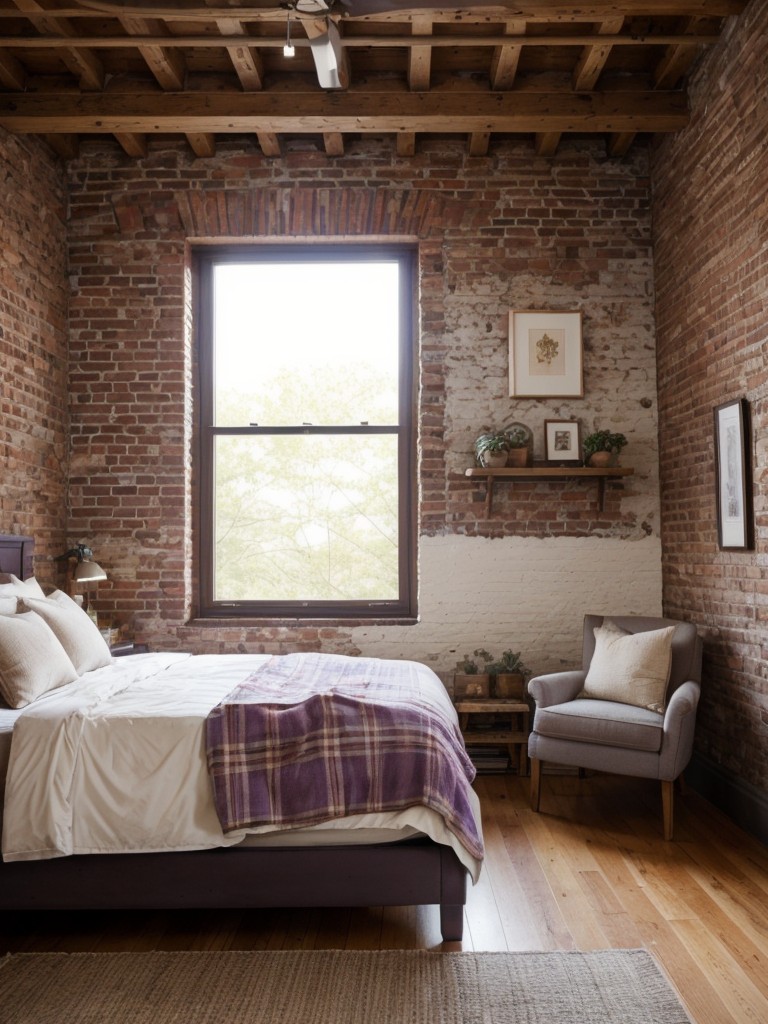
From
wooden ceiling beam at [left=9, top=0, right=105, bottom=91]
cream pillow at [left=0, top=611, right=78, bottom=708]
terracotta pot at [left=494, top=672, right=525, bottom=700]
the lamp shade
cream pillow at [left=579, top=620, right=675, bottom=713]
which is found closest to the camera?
cream pillow at [left=0, top=611, right=78, bottom=708]

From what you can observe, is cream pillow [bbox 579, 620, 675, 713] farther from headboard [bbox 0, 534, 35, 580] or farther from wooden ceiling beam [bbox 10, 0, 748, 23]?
headboard [bbox 0, 534, 35, 580]

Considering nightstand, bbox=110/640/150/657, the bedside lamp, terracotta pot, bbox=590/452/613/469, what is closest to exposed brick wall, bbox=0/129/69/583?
the bedside lamp

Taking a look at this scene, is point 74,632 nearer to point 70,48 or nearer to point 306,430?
point 306,430

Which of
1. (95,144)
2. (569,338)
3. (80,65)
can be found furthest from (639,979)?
(95,144)

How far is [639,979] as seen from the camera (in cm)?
259

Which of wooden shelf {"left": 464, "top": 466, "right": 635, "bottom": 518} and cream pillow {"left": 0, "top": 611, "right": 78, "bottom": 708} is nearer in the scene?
cream pillow {"left": 0, "top": 611, "right": 78, "bottom": 708}

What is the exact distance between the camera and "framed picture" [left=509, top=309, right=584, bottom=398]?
17.4 feet

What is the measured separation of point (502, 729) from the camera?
5.12m

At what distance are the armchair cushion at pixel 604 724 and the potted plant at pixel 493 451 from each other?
61.7 inches

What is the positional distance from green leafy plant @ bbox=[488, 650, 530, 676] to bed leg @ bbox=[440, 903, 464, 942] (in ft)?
7.61

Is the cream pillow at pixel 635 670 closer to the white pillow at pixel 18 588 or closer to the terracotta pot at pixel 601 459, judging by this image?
the terracotta pot at pixel 601 459

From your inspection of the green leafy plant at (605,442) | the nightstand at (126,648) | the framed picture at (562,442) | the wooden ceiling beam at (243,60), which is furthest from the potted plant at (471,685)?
the wooden ceiling beam at (243,60)

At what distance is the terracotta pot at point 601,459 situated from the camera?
202 inches

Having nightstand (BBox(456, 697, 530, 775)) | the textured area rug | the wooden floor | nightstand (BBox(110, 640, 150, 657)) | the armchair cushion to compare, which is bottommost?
the wooden floor
